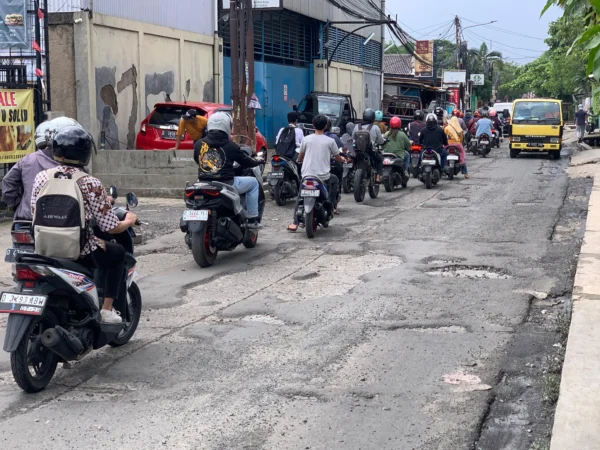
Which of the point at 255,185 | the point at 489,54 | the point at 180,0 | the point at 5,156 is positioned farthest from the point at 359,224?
the point at 489,54

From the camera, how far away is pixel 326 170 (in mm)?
12039

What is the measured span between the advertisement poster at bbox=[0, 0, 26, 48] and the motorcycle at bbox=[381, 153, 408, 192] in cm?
740

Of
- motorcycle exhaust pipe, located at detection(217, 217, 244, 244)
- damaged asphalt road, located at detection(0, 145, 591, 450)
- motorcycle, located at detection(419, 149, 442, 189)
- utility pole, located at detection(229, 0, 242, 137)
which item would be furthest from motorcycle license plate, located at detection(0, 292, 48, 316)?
motorcycle, located at detection(419, 149, 442, 189)

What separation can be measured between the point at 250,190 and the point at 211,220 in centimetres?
87

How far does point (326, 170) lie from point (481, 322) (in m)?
5.31

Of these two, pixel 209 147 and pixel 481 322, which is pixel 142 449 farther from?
pixel 209 147

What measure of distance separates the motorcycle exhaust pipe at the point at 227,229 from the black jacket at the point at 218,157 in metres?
0.57

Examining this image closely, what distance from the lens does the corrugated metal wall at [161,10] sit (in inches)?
704

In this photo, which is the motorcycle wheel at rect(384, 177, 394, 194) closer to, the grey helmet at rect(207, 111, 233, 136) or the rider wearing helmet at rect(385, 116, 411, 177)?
the rider wearing helmet at rect(385, 116, 411, 177)

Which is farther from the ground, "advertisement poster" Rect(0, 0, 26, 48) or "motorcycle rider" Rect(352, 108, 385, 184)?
"advertisement poster" Rect(0, 0, 26, 48)

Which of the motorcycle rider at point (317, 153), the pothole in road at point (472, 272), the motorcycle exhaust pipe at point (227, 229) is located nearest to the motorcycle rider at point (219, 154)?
the motorcycle exhaust pipe at point (227, 229)

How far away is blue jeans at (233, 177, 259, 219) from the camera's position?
33.1 feet

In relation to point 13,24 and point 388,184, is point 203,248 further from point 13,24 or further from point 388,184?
point 388,184

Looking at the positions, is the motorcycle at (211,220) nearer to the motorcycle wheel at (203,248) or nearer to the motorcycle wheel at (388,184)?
the motorcycle wheel at (203,248)
